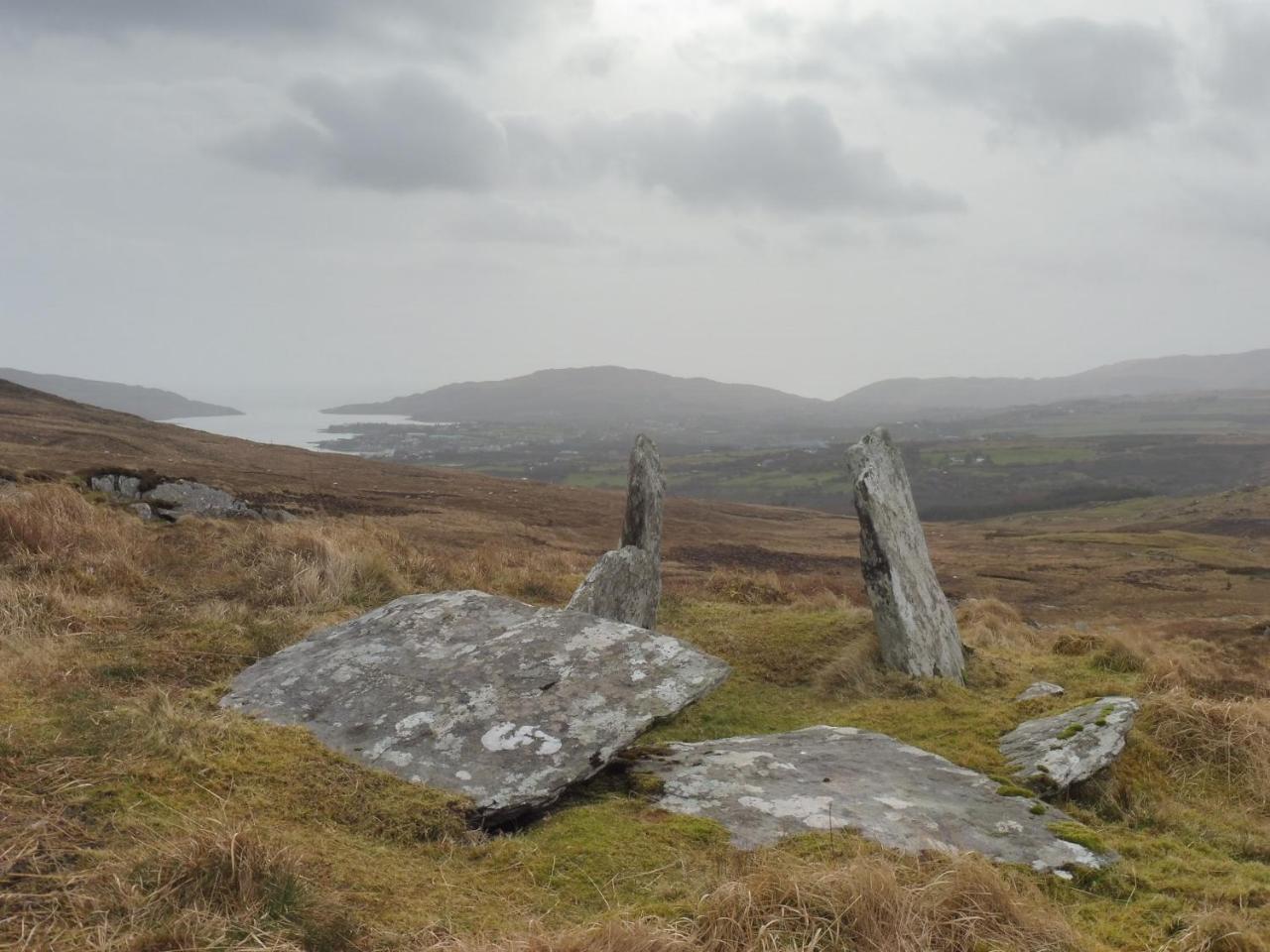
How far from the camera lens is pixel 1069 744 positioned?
6625 mm

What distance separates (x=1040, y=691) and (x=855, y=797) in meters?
4.67

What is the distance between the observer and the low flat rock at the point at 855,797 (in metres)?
5.00

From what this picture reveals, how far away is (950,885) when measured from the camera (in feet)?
12.5

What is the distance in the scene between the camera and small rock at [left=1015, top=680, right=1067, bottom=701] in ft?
28.8

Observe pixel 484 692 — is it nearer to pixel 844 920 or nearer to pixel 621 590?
pixel 844 920

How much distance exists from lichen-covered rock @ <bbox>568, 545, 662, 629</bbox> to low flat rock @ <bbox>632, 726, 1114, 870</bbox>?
3996 mm

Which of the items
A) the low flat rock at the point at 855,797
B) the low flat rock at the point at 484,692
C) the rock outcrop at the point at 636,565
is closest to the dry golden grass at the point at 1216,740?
the low flat rock at the point at 855,797

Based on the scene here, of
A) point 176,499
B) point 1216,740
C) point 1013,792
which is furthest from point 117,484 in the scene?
point 1216,740

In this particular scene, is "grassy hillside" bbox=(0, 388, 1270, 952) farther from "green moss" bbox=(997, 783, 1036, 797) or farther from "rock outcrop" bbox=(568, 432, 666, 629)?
"rock outcrop" bbox=(568, 432, 666, 629)

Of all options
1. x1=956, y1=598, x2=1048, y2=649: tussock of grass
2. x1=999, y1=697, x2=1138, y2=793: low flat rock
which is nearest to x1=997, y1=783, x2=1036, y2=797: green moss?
x1=999, y1=697, x2=1138, y2=793: low flat rock

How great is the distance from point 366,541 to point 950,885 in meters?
11.9

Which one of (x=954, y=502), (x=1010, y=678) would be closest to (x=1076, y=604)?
(x=1010, y=678)

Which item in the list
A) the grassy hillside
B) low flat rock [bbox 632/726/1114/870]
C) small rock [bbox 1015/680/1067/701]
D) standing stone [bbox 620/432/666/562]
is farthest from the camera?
standing stone [bbox 620/432/666/562]

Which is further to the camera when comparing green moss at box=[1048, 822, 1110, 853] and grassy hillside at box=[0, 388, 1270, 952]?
green moss at box=[1048, 822, 1110, 853]
